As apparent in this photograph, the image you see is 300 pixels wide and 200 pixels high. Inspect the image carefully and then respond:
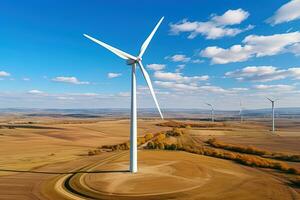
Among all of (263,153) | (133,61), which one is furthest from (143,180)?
(263,153)

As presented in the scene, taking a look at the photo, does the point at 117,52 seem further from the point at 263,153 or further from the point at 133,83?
the point at 263,153

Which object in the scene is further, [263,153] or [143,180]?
[263,153]

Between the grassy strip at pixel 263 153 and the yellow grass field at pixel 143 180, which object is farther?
the grassy strip at pixel 263 153

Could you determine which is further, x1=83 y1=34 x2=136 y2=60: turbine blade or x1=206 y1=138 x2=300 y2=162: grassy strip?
x1=206 y1=138 x2=300 y2=162: grassy strip

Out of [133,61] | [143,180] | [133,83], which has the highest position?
[133,61]

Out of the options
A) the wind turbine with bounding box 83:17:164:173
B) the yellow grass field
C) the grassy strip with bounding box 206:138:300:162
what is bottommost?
the yellow grass field

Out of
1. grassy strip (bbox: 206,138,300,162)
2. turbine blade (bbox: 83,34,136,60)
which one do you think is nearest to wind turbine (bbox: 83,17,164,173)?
turbine blade (bbox: 83,34,136,60)

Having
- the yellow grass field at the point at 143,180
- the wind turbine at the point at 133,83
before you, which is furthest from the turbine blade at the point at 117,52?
the yellow grass field at the point at 143,180

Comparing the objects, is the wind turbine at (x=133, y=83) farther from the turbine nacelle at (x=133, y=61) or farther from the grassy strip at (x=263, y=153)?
the grassy strip at (x=263, y=153)

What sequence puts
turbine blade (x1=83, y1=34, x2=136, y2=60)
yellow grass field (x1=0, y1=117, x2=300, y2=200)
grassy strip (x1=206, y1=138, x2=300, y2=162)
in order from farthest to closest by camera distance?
grassy strip (x1=206, y1=138, x2=300, y2=162), turbine blade (x1=83, y1=34, x2=136, y2=60), yellow grass field (x1=0, y1=117, x2=300, y2=200)

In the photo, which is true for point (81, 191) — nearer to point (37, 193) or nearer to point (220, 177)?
point (37, 193)

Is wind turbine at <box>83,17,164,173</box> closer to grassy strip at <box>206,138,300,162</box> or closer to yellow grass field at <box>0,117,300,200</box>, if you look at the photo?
yellow grass field at <box>0,117,300,200</box>

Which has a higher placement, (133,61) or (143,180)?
(133,61)
